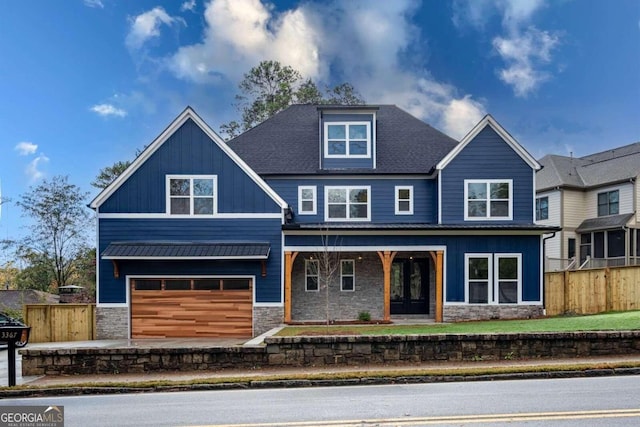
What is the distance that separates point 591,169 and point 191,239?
2497 centimetres

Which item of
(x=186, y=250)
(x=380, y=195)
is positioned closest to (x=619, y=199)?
(x=380, y=195)

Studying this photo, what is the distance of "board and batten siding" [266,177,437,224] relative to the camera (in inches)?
789

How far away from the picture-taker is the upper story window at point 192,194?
58.1 feet

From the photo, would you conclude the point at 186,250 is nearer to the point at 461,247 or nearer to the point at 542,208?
the point at 461,247

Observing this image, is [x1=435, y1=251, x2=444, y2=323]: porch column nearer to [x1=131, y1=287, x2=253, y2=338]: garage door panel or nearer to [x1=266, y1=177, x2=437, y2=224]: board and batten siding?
[x1=266, y1=177, x2=437, y2=224]: board and batten siding

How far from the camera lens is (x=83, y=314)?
17.5 m

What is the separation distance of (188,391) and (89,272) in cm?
2404

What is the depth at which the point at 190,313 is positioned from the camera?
57.5 feet

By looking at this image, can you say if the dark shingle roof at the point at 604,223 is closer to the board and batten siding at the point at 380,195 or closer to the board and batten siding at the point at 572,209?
the board and batten siding at the point at 572,209

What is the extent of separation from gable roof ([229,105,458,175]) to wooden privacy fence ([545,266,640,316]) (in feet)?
23.0

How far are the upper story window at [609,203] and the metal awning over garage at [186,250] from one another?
68.5 ft

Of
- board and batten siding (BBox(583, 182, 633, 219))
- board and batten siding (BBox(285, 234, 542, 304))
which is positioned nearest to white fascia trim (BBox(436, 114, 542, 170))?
board and batten siding (BBox(285, 234, 542, 304))

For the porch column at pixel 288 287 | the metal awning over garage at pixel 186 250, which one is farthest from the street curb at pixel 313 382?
the porch column at pixel 288 287

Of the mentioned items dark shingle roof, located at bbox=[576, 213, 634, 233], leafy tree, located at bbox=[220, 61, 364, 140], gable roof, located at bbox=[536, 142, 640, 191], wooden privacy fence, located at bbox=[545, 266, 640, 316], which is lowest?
wooden privacy fence, located at bbox=[545, 266, 640, 316]
